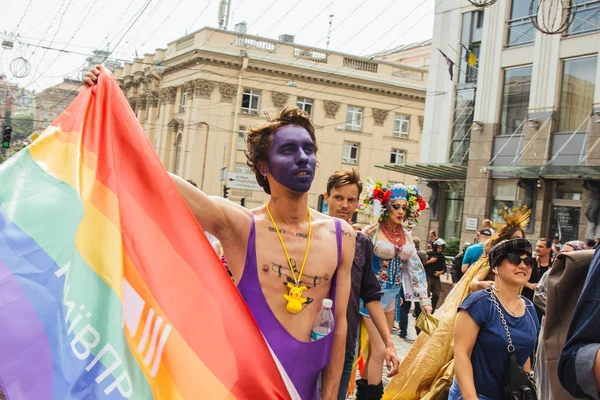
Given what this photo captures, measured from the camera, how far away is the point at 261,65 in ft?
159

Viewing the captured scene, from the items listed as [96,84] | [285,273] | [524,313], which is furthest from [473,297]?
[96,84]

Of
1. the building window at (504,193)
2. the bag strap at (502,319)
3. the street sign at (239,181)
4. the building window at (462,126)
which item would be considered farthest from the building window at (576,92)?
the bag strap at (502,319)

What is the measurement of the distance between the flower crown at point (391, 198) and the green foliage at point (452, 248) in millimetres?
18059

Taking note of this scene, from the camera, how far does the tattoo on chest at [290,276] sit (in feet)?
11.9

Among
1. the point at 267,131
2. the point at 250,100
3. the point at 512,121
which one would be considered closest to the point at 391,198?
the point at 267,131

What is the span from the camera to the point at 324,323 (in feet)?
11.8

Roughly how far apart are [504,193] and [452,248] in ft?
8.29

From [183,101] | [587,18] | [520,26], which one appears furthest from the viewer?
[183,101]

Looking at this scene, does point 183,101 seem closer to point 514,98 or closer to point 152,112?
point 152,112

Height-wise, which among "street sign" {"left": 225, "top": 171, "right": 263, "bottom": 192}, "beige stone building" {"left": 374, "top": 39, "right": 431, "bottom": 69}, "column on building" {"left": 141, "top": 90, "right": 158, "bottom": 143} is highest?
"beige stone building" {"left": 374, "top": 39, "right": 431, "bottom": 69}

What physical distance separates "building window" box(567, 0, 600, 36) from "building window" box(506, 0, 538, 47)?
1.71 meters

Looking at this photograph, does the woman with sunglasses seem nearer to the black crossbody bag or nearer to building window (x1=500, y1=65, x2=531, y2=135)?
the black crossbody bag

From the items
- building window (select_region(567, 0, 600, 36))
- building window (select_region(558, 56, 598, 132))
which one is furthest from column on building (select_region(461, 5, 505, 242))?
building window (select_region(567, 0, 600, 36))

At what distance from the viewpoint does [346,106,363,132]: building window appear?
5122cm
